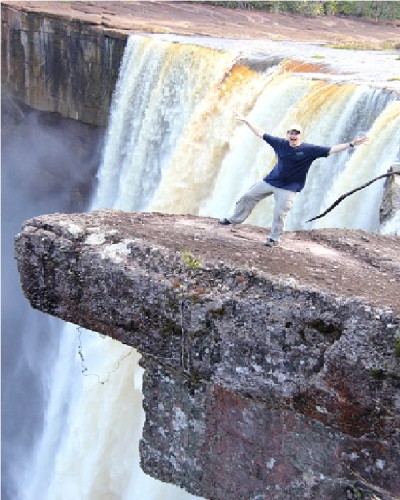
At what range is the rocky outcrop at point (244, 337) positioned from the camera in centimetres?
458

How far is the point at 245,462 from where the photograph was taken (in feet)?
18.2

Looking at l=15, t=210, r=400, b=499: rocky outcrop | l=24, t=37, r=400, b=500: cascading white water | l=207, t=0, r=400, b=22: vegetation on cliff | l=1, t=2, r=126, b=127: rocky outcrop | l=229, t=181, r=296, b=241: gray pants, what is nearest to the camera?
l=15, t=210, r=400, b=499: rocky outcrop

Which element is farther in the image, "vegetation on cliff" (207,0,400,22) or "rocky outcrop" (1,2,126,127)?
"vegetation on cliff" (207,0,400,22)

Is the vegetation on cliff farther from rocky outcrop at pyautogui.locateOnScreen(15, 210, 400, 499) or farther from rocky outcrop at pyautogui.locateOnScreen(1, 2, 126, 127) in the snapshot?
rocky outcrop at pyautogui.locateOnScreen(15, 210, 400, 499)

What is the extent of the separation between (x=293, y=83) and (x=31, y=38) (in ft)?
36.9

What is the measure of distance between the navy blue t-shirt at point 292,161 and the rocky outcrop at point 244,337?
52 cm

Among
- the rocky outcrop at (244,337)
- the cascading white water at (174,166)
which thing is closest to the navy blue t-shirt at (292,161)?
the rocky outcrop at (244,337)

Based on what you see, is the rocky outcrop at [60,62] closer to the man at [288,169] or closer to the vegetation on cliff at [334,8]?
the vegetation on cliff at [334,8]

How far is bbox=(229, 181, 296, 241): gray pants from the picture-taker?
19.2 feet

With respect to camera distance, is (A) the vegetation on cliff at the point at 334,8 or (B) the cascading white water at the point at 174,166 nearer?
(B) the cascading white water at the point at 174,166

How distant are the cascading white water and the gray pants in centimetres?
234

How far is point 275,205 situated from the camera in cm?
600

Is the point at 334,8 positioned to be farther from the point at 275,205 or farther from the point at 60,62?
the point at 275,205

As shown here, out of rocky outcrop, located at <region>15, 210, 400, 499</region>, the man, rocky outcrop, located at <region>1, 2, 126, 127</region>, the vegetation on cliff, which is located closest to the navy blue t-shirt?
the man
